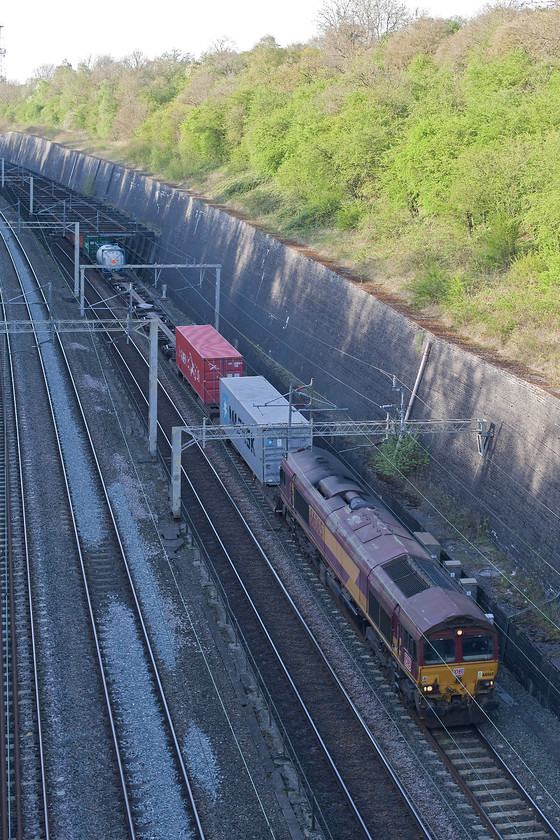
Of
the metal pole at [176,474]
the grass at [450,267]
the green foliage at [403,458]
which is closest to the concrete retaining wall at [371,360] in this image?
the green foliage at [403,458]

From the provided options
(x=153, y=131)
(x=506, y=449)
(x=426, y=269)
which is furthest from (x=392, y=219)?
(x=153, y=131)

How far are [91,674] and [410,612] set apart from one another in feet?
24.9

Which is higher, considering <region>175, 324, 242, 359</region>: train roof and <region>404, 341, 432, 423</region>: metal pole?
<region>404, 341, 432, 423</region>: metal pole

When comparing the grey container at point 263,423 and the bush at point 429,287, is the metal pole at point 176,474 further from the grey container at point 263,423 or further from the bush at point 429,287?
the bush at point 429,287

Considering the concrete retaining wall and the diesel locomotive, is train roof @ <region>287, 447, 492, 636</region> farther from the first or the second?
the concrete retaining wall

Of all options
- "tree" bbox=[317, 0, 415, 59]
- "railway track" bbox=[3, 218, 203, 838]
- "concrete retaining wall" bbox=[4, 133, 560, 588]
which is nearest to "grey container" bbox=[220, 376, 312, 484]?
"concrete retaining wall" bbox=[4, 133, 560, 588]

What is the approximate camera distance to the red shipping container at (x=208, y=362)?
37094 mm

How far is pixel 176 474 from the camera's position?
27.9m

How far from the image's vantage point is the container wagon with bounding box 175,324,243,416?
37094 millimetres

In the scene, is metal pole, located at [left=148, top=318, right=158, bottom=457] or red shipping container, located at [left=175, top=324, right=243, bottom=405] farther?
red shipping container, located at [left=175, top=324, right=243, bottom=405]

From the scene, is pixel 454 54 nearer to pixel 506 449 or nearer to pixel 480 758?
pixel 506 449

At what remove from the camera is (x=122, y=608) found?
76.6 ft

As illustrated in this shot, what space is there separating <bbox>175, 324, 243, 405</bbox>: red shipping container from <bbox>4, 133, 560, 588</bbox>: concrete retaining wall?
392cm

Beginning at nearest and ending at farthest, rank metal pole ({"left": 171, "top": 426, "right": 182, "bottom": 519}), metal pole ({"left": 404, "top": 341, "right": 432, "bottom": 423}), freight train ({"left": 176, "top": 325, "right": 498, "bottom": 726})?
freight train ({"left": 176, "top": 325, "right": 498, "bottom": 726})
metal pole ({"left": 171, "top": 426, "right": 182, "bottom": 519})
metal pole ({"left": 404, "top": 341, "right": 432, "bottom": 423})
